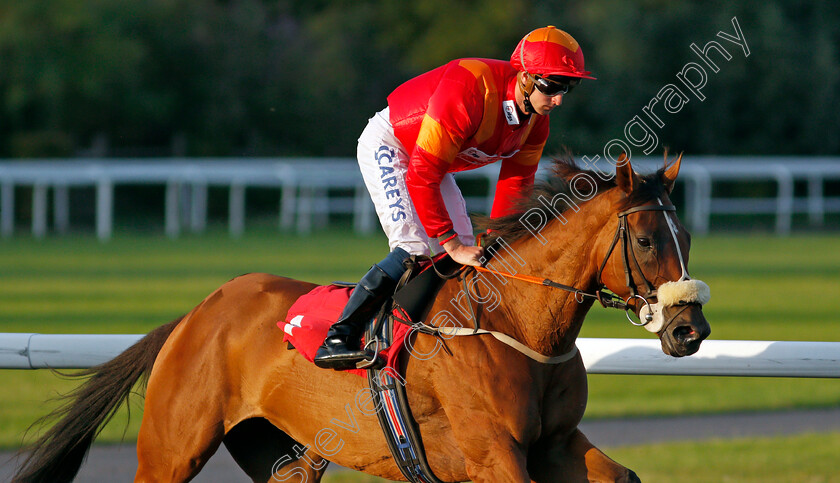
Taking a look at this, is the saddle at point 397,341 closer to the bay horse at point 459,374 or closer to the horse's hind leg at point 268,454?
the bay horse at point 459,374

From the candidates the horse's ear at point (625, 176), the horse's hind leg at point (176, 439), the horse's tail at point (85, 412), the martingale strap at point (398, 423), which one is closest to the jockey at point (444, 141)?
the martingale strap at point (398, 423)

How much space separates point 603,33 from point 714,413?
86.1ft

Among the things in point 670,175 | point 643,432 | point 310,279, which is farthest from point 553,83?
point 310,279

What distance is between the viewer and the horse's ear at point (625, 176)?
9.94 ft

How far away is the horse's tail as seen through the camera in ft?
12.9

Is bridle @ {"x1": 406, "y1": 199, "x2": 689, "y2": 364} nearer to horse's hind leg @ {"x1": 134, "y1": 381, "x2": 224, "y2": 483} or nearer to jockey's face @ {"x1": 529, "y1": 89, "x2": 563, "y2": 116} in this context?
jockey's face @ {"x1": 529, "y1": 89, "x2": 563, "y2": 116}

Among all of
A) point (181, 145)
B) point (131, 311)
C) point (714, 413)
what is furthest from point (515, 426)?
point (181, 145)

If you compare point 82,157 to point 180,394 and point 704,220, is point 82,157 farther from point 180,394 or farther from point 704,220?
point 180,394

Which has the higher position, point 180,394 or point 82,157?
point 180,394

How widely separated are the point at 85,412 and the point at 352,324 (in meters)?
1.32

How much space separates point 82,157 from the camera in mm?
29828

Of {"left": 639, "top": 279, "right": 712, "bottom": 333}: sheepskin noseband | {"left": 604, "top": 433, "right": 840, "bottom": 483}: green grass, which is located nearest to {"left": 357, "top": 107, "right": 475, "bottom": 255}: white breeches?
{"left": 639, "top": 279, "right": 712, "bottom": 333}: sheepskin noseband

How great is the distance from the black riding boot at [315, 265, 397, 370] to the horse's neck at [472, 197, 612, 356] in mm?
387

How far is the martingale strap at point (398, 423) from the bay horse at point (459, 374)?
0.03 meters
